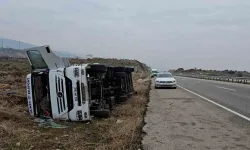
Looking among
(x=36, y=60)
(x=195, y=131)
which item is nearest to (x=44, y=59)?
(x=36, y=60)

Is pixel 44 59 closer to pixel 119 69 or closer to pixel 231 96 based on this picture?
pixel 119 69

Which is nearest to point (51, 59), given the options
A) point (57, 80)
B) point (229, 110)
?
point (57, 80)

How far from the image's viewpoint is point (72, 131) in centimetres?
733

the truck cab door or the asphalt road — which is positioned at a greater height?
the truck cab door

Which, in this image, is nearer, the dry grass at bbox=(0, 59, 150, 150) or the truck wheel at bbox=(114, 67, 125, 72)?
the dry grass at bbox=(0, 59, 150, 150)

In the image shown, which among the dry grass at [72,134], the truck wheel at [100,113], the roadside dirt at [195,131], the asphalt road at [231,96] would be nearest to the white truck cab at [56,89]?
the dry grass at [72,134]

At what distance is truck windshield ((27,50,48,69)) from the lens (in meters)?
9.32

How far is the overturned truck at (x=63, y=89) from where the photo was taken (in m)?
8.26

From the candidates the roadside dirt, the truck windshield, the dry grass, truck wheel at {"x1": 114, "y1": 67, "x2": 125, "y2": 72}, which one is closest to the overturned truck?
the truck windshield

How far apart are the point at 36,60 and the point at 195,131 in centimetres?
532

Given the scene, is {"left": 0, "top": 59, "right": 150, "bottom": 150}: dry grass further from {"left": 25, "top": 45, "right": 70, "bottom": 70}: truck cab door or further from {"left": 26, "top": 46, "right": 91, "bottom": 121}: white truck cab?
{"left": 25, "top": 45, "right": 70, "bottom": 70}: truck cab door

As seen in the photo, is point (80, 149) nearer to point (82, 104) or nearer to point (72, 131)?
point (72, 131)

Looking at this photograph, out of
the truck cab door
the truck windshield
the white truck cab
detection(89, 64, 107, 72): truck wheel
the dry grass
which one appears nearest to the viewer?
the dry grass

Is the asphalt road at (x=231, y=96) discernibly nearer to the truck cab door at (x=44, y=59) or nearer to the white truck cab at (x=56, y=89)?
the white truck cab at (x=56, y=89)
